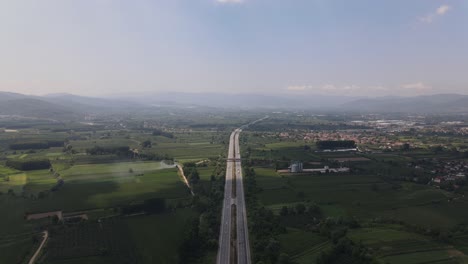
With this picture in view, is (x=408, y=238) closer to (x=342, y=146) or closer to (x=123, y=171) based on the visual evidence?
(x=123, y=171)

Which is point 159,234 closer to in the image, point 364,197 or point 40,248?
point 40,248

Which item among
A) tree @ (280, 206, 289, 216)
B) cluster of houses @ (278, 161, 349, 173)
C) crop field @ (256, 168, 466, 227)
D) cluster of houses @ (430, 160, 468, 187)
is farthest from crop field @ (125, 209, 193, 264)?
cluster of houses @ (430, 160, 468, 187)

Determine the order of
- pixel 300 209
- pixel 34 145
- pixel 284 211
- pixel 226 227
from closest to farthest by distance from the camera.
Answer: pixel 226 227
pixel 284 211
pixel 300 209
pixel 34 145

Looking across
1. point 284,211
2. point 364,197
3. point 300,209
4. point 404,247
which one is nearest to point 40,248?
point 284,211

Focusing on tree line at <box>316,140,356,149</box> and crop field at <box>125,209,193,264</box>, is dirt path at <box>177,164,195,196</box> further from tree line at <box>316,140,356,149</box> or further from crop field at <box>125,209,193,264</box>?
tree line at <box>316,140,356,149</box>

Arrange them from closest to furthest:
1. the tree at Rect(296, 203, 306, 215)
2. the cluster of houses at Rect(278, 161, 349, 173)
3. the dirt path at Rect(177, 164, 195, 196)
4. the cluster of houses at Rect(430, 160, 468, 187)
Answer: the tree at Rect(296, 203, 306, 215), the dirt path at Rect(177, 164, 195, 196), the cluster of houses at Rect(430, 160, 468, 187), the cluster of houses at Rect(278, 161, 349, 173)

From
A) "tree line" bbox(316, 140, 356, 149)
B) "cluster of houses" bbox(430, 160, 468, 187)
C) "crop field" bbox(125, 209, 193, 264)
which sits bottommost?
"crop field" bbox(125, 209, 193, 264)

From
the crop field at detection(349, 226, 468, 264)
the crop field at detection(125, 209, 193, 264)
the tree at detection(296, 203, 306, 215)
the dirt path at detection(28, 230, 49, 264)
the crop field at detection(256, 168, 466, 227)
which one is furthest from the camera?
the tree at detection(296, 203, 306, 215)

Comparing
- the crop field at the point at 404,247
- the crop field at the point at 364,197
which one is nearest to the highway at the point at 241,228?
the crop field at the point at 364,197

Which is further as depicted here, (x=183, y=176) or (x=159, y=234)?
(x=183, y=176)

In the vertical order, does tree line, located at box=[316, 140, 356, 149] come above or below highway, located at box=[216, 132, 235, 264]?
above

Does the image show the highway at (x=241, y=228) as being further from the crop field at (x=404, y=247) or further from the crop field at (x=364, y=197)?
the crop field at (x=404, y=247)
